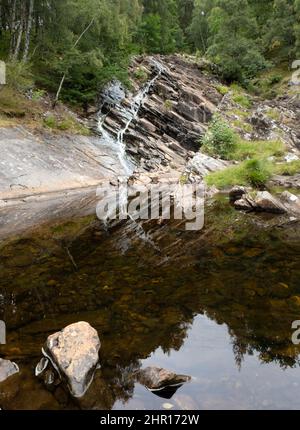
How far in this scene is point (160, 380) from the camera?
4855mm

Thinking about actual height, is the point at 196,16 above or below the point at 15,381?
above

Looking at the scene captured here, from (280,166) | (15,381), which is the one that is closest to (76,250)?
(15,381)

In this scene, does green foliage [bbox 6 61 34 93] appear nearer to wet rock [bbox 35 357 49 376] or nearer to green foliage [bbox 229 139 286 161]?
green foliage [bbox 229 139 286 161]

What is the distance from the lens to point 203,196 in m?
18.5

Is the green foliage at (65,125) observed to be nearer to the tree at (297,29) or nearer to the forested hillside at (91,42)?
the forested hillside at (91,42)

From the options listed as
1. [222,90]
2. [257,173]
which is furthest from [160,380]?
[222,90]

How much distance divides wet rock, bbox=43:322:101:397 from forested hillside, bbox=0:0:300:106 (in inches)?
768

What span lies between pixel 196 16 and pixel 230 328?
201 feet

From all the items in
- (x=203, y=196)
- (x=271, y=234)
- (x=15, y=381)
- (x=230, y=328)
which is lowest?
(x=203, y=196)

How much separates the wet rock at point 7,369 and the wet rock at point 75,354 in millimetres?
411

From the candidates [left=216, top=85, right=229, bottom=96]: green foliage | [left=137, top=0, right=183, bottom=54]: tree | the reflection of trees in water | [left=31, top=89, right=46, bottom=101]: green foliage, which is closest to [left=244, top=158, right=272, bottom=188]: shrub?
the reflection of trees in water

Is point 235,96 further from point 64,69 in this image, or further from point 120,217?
point 120,217

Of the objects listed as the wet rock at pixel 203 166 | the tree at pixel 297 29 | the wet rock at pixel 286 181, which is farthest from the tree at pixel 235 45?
the wet rock at pixel 286 181

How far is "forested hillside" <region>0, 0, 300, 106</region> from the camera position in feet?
78.9
